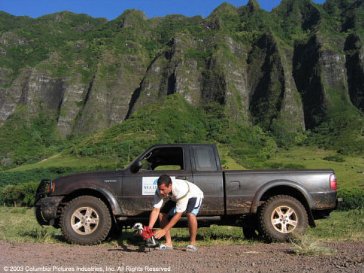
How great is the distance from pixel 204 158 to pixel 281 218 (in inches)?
71.1

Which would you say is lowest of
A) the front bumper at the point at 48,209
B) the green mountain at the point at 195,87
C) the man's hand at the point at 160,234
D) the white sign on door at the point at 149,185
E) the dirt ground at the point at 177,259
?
the dirt ground at the point at 177,259

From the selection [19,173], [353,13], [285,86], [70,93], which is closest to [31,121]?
[70,93]

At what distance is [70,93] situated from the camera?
157 meters

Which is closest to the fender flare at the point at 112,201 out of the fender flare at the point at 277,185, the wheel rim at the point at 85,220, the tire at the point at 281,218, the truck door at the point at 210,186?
the wheel rim at the point at 85,220

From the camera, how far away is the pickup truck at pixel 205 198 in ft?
28.3

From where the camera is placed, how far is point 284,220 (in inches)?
345

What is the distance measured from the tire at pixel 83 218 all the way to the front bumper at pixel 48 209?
206mm

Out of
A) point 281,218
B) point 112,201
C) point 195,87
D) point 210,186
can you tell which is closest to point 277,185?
point 281,218

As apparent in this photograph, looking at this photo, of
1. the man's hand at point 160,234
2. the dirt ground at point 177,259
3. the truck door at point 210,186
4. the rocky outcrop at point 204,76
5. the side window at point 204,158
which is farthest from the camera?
the rocky outcrop at point 204,76

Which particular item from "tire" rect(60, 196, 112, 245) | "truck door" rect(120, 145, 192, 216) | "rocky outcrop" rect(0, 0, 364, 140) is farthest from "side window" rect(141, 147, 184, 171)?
"rocky outcrop" rect(0, 0, 364, 140)

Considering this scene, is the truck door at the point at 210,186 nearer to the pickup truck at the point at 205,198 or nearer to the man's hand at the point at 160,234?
the pickup truck at the point at 205,198

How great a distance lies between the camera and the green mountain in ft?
432

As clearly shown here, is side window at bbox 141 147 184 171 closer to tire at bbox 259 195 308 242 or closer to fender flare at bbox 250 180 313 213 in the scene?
fender flare at bbox 250 180 313 213

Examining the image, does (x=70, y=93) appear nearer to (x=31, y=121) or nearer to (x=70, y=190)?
(x=31, y=121)
